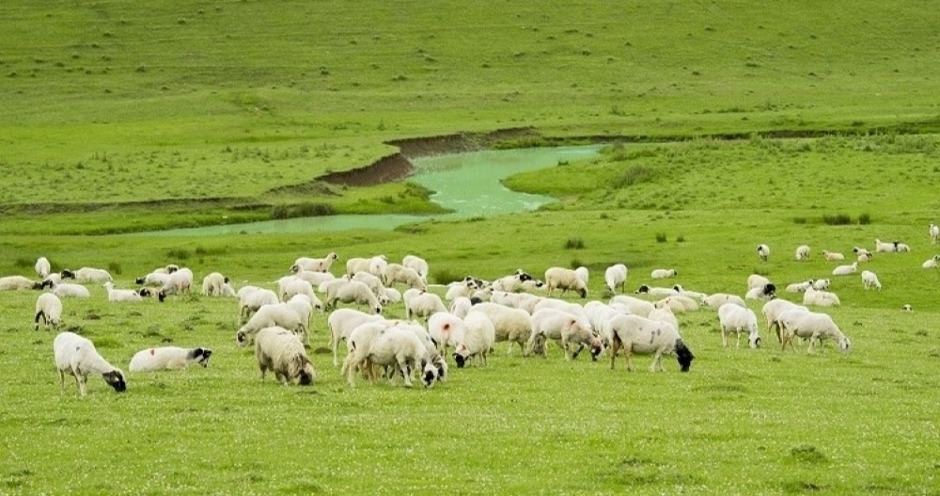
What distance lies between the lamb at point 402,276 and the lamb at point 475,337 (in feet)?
46.1

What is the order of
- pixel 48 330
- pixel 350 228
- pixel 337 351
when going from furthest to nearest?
pixel 350 228
pixel 48 330
pixel 337 351

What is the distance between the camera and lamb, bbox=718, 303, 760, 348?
32531 mm

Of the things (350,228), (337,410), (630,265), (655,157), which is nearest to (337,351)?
(337,410)

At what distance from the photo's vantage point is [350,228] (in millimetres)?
65938

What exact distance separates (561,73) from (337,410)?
116m

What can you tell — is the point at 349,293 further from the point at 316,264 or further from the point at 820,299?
the point at 820,299

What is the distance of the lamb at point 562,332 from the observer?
29.6 m

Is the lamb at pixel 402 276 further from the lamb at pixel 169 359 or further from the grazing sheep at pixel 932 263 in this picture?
the grazing sheep at pixel 932 263

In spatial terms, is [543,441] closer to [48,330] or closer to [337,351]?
[337,351]

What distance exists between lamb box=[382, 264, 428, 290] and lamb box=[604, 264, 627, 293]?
5.98 m

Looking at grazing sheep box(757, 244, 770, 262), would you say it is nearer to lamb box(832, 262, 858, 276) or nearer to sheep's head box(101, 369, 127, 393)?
lamb box(832, 262, 858, 276)

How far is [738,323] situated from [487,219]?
115ft

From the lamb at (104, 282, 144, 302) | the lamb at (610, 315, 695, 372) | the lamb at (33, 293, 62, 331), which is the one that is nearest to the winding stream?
the lamb at (104, 282, 144, 302)

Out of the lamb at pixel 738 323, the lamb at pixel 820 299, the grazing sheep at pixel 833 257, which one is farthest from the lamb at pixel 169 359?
the grazing sheep at pixel 833 257
